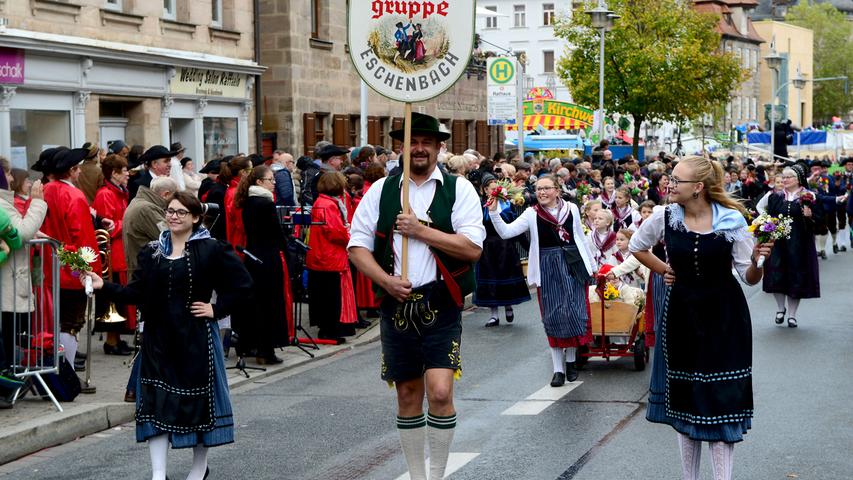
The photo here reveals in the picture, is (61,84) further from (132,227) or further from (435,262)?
(435,262)

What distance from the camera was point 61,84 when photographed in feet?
67.7

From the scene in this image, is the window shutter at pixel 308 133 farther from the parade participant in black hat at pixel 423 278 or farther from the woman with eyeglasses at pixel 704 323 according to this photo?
the woman with eyeglasses at pixel 704 323

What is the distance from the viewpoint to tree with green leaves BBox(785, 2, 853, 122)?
4724 inches

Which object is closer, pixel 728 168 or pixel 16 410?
pixel 16 410

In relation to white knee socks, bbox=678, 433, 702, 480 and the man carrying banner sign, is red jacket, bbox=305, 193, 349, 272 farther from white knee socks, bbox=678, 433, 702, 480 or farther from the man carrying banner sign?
white knee socks, bbox=678, 433, 702, 480

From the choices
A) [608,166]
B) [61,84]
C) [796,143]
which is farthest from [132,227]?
[796,143]

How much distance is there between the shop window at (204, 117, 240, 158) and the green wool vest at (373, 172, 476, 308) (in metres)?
19.5

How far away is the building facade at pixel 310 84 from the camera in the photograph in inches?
1158

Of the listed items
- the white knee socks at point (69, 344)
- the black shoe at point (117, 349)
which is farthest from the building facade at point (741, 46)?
the white knee socks at point (69, 344)

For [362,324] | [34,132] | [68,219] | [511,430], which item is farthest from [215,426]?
[34,132]

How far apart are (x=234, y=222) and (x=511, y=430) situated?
4.57 metres

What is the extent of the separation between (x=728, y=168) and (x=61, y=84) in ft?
59.5

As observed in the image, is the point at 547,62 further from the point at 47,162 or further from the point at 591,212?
the point at 47,162

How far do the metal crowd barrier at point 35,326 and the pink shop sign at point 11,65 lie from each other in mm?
9655
